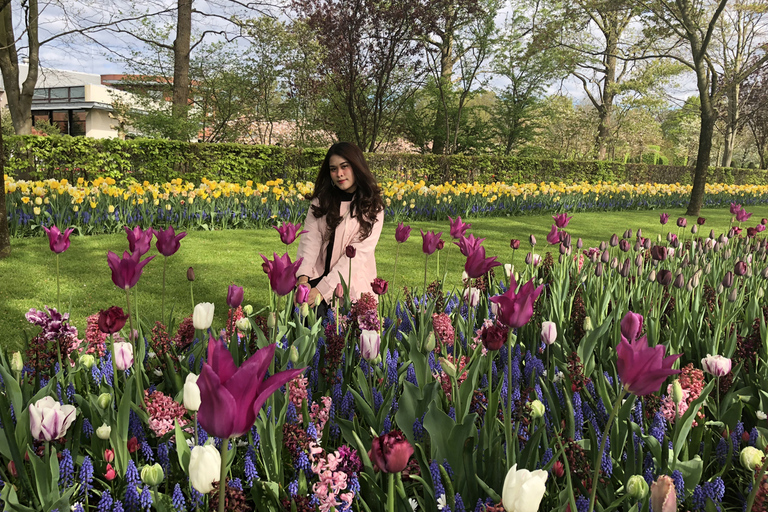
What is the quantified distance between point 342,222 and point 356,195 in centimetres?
20

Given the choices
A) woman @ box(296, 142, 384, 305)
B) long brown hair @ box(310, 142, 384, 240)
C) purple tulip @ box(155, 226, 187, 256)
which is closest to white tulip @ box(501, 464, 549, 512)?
purple tulip @ box(155, 226, 187, 256)

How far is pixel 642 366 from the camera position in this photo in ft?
3.08

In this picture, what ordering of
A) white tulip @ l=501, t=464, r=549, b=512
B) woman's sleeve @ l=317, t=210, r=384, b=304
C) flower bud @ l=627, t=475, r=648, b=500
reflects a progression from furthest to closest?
woman's sleeve @ l=317, t=210, r=384, b=304 < flower bud @ l=627, t=475, r=648, b=500 < white tulip @ l=501, t=464, r=549, b=512

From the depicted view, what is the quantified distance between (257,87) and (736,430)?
54.7 feet

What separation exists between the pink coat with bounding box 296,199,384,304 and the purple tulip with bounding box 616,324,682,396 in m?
2.45

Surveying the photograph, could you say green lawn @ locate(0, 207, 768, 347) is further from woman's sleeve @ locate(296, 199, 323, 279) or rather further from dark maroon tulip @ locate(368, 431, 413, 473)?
dark maroon tulip @ locate(368, 431, 413, 473)

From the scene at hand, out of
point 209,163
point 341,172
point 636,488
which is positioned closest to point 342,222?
point 341,172

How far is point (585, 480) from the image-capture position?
131cm

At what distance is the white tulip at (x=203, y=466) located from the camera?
815 millimetres

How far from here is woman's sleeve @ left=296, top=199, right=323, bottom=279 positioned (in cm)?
365

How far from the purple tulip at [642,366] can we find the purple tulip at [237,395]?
0.58 m

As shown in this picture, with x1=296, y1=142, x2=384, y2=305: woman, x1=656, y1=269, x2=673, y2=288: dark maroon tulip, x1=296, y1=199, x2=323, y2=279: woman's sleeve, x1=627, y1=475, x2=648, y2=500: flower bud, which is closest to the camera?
x1=627, y1=475, x2=648, y2=500: flower bud

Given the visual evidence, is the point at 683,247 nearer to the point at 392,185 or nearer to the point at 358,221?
the point at 358,221

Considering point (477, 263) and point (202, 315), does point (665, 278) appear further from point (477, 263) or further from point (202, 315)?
point (202, 315)
